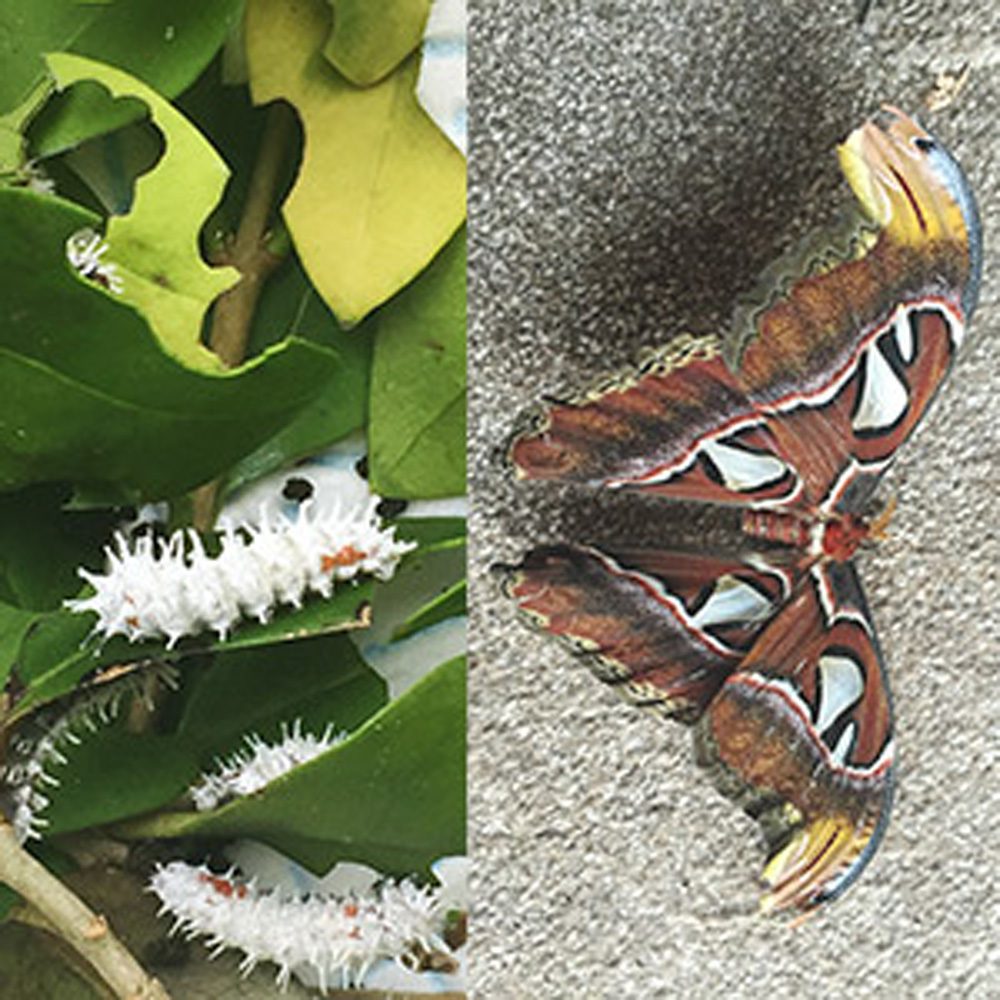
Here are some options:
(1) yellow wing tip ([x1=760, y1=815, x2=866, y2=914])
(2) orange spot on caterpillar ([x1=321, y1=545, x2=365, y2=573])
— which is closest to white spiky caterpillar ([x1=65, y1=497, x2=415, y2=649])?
(2) orange spot on caterpillar ([x1=321, y1=545, x2=365, y2=573])

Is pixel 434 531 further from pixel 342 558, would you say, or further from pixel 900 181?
pixel 900 181

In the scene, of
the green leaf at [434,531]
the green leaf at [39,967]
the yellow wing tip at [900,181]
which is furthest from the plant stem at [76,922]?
the yellow wing tip at [900,181]

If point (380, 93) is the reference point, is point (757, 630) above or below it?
below

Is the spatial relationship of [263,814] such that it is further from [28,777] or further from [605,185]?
[605,185]

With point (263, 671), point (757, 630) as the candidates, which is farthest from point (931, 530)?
point (263, 671)

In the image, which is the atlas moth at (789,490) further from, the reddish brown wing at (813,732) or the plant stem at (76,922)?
the plant stem at (76,922)
